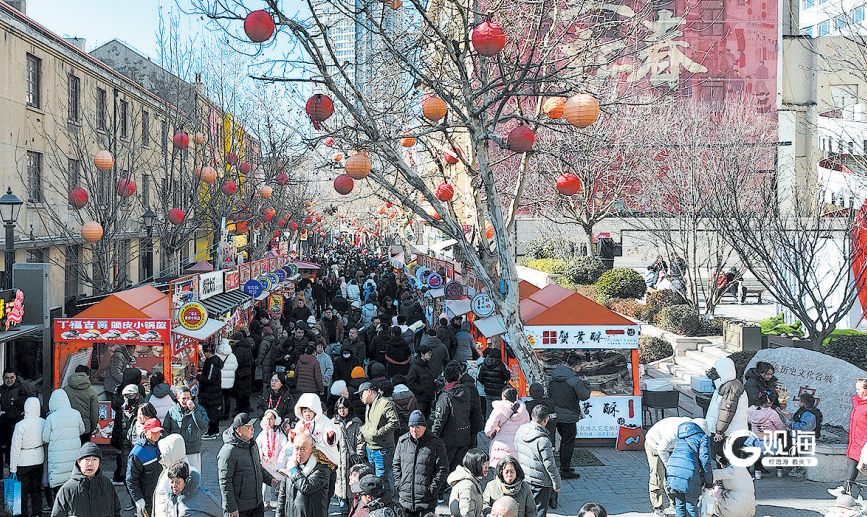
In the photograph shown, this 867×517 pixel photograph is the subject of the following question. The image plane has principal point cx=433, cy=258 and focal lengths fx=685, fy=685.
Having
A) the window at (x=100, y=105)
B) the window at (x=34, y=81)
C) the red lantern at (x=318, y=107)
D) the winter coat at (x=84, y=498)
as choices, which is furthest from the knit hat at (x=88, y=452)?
the window at (x=100, y=105)

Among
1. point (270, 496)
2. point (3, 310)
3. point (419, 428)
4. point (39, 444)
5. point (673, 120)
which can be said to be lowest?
point (270, 496)

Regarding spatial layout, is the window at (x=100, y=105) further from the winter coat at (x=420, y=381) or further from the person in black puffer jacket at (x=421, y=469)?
the person in black puffer jacket at (x=421, y=469)

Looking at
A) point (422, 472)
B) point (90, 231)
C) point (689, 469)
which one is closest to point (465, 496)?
point (422, 472)

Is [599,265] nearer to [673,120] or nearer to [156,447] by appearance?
[673,120]

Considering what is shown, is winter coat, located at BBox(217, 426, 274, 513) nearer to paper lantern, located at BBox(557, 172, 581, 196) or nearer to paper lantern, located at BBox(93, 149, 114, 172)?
paper lantern, located at BBox(557, 172, 581, 196)

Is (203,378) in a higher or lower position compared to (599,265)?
lower

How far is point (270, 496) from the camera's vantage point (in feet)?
27.3

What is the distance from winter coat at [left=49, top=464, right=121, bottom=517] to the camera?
5824mm

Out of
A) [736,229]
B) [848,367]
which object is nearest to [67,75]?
[736,229]

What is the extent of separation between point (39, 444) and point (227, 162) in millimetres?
16566

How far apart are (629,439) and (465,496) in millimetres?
5910

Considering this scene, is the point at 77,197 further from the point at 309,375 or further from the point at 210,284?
the point at 309,375

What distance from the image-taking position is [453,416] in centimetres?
834

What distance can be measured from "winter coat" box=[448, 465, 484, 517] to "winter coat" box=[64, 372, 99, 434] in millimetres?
5946
